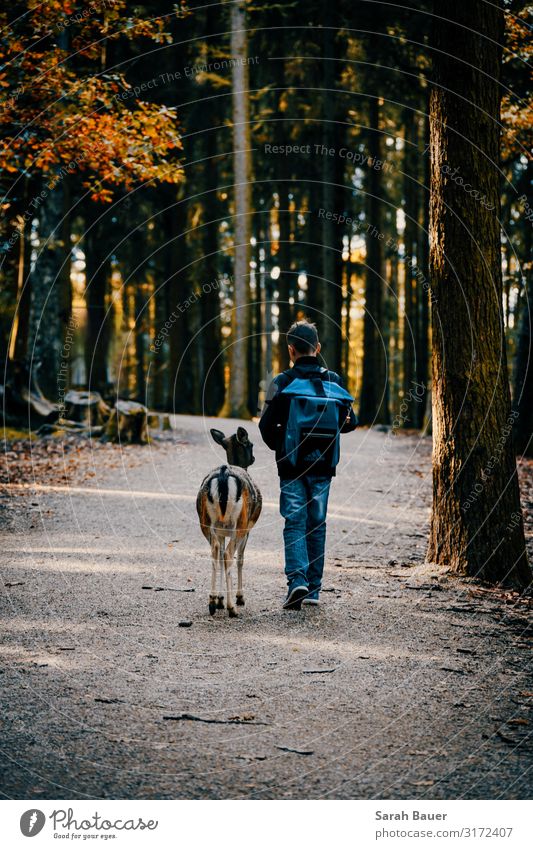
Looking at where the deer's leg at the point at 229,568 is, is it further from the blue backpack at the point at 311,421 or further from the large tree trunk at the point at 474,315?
the large tree trunk at the point at 474,315

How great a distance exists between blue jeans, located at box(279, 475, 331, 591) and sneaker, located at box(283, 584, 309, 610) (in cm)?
8

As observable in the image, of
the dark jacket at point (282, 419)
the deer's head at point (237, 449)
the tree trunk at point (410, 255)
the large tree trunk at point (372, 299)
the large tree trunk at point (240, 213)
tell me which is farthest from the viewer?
the tree trunk at point (410, 255)

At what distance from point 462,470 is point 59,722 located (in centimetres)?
460

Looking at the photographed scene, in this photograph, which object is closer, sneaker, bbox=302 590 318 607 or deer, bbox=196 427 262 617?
deer, bbox=196 427 262 617

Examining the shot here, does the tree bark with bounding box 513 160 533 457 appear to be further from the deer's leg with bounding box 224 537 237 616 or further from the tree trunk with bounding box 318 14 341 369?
the deer's leg with bounding box 224 537 237 616

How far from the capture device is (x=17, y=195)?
23297 millimetres

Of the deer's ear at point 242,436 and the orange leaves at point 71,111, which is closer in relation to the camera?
the deer's ear at point 242,436

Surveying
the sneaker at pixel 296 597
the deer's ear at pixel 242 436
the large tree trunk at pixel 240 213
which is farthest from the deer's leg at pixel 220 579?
the large tree trunk at pixel 240 213

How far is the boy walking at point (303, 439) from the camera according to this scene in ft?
22.7

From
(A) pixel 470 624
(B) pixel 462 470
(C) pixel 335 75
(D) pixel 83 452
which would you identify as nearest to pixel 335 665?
(A) pixel 470 624

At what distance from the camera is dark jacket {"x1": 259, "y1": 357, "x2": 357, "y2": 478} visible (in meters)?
6.99

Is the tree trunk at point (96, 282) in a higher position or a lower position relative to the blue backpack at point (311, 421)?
higher

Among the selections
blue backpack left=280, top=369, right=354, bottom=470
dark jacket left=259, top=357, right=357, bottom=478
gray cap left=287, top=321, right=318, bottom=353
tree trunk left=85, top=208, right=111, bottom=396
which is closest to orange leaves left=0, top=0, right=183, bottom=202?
gray cap left=287, top=321, right=318, bottom=353

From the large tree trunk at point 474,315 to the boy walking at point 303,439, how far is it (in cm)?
138
